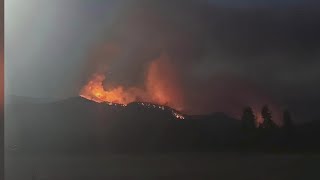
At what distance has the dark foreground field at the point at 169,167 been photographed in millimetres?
1138

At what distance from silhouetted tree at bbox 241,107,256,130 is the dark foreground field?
77mm

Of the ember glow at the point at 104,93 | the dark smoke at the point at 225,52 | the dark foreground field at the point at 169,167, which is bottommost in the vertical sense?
the dark foreground field at the point at 169,167

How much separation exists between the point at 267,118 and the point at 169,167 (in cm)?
29

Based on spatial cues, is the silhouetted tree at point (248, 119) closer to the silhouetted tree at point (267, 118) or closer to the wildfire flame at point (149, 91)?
the silhouetted tree at point (267, 118)

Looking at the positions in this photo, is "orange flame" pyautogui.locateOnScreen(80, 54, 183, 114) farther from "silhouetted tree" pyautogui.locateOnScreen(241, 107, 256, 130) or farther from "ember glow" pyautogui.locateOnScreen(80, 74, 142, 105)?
"silhouetted tree" pyautogui.locateOnScreen(241, 107, 256, 130)

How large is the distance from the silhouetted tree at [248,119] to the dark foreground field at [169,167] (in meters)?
0.08

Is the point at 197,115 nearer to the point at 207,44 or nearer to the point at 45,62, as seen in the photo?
the point at 207,44

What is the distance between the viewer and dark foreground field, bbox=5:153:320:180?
114 centimetres

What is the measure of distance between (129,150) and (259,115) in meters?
0.36

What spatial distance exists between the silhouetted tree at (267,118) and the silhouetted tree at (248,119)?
0.08 ft

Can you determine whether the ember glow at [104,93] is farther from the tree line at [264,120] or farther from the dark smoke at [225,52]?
the tree line at [264,120]

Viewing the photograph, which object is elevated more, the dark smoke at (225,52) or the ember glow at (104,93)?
the dark smoke at (225,52)

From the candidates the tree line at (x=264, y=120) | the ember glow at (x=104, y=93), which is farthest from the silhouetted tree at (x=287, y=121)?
the ember glow at (x=104, y=93)

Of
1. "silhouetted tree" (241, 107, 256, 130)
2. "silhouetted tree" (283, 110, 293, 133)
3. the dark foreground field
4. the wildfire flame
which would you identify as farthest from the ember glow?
"silhouetted tree" (283, 110, 293, 133)
